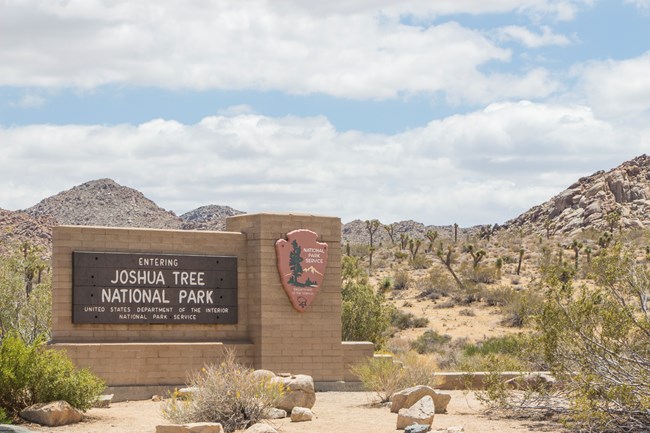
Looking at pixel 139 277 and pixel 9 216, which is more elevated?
pixel 9 216

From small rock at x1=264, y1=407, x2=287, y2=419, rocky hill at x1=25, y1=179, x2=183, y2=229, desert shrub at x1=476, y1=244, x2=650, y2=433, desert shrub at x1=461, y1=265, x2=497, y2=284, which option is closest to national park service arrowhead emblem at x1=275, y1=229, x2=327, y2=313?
small rock at x1=264, y1=407, x2=287, y2=419

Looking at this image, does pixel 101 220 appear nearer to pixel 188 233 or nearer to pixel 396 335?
pixel 396 335

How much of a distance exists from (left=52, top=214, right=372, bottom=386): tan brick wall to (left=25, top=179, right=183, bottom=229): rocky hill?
194 feet

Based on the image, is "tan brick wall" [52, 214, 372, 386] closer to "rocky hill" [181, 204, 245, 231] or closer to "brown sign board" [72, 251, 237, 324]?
"brown sign board" [72, 251, 237, 324]

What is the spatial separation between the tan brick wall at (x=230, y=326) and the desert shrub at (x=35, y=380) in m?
3.67

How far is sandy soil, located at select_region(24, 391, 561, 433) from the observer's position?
17.5 meters

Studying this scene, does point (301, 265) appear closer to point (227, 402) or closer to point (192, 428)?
point (227, 402)

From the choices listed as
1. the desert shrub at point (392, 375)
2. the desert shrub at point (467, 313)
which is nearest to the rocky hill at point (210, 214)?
the desert shrub at point (467, 313)

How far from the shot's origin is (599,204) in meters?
89.9

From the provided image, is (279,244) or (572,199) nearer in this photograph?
(279,244)

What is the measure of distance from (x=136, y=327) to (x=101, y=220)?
61405mm

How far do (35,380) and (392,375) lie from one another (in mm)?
7859

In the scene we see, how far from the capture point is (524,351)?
18.4m

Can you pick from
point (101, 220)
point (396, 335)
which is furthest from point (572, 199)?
point (396, 335)
